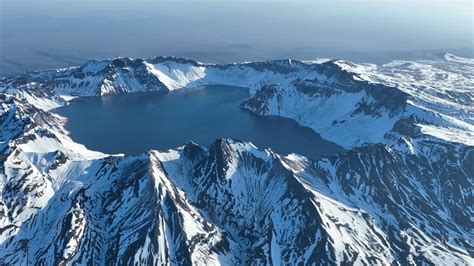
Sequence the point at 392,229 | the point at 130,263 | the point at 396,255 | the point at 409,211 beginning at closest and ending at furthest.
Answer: the point at 130,263 < the point at 396,255 < the point at 392,229 < the point at 409,211

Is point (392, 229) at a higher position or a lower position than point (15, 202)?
lower

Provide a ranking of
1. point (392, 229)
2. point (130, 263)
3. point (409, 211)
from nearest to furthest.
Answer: point (130, 263) → point (392, 229) → point (409, 211)

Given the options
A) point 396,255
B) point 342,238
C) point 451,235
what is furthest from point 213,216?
point 451,235

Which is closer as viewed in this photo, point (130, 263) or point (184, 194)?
point (130, 263)

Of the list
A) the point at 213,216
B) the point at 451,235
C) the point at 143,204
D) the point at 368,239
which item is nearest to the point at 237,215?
the point at 213,216

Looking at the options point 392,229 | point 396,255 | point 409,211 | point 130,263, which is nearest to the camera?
point 130,263

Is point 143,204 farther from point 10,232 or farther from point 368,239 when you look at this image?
point 368,239

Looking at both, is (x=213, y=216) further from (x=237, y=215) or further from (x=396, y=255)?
(x=396, y=255)

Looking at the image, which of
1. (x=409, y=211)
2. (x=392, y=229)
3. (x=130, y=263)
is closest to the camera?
(x=130, y=263)

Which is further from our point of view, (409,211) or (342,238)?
(409,211)
